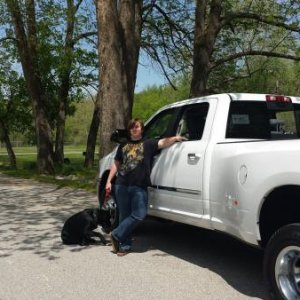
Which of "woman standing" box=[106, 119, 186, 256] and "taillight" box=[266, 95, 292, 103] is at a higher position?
"taillight" box=[266, 95, 292, 103]

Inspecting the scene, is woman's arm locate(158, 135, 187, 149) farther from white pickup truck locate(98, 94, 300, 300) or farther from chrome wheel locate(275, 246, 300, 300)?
chrome wheel locate(275, 246, 300, 300)

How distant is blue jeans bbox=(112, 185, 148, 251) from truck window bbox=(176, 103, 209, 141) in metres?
0.91

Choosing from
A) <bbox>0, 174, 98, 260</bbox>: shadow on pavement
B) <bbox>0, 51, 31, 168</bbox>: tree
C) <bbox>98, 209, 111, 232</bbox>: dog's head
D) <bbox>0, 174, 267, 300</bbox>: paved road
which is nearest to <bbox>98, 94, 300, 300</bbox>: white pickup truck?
<bbox>98, 209, 111, 232</bbox>: dog's head

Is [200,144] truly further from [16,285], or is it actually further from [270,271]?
[16,285]

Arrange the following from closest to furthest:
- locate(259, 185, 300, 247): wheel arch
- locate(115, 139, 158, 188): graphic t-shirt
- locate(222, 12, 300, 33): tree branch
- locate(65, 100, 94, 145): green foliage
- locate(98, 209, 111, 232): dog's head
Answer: locate(259, 185, 300, 247): wheel arch → locate(115, 139, 158, 188): graphic t-shirt → locate(98, 209, 111, 232): dog's head → locate(222, 12, 300, 33): tree branch → locate(65, 100, 94, 145): green foliage

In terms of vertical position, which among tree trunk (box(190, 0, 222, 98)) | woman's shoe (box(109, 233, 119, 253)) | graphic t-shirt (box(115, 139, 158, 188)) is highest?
tree trunk (box(190, 0, 222, 98))

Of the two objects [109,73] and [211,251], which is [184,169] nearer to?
[211,251]

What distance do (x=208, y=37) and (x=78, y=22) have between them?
1115 cm

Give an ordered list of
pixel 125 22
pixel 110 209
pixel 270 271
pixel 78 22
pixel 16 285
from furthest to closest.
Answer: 1. pixel 78 22
2. pixel 125 22
3. pixel 110 209
4. pixel 16 285
5. pixel 270 271

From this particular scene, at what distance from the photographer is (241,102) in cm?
646

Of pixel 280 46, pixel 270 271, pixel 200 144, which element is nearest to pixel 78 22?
pixel 280 46

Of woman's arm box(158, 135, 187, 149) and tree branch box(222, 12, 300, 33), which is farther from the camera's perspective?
tree branch box(222, 12, 300, 33)

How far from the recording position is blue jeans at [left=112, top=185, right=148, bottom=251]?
6.83 meters

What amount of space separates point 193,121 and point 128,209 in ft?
4.62
